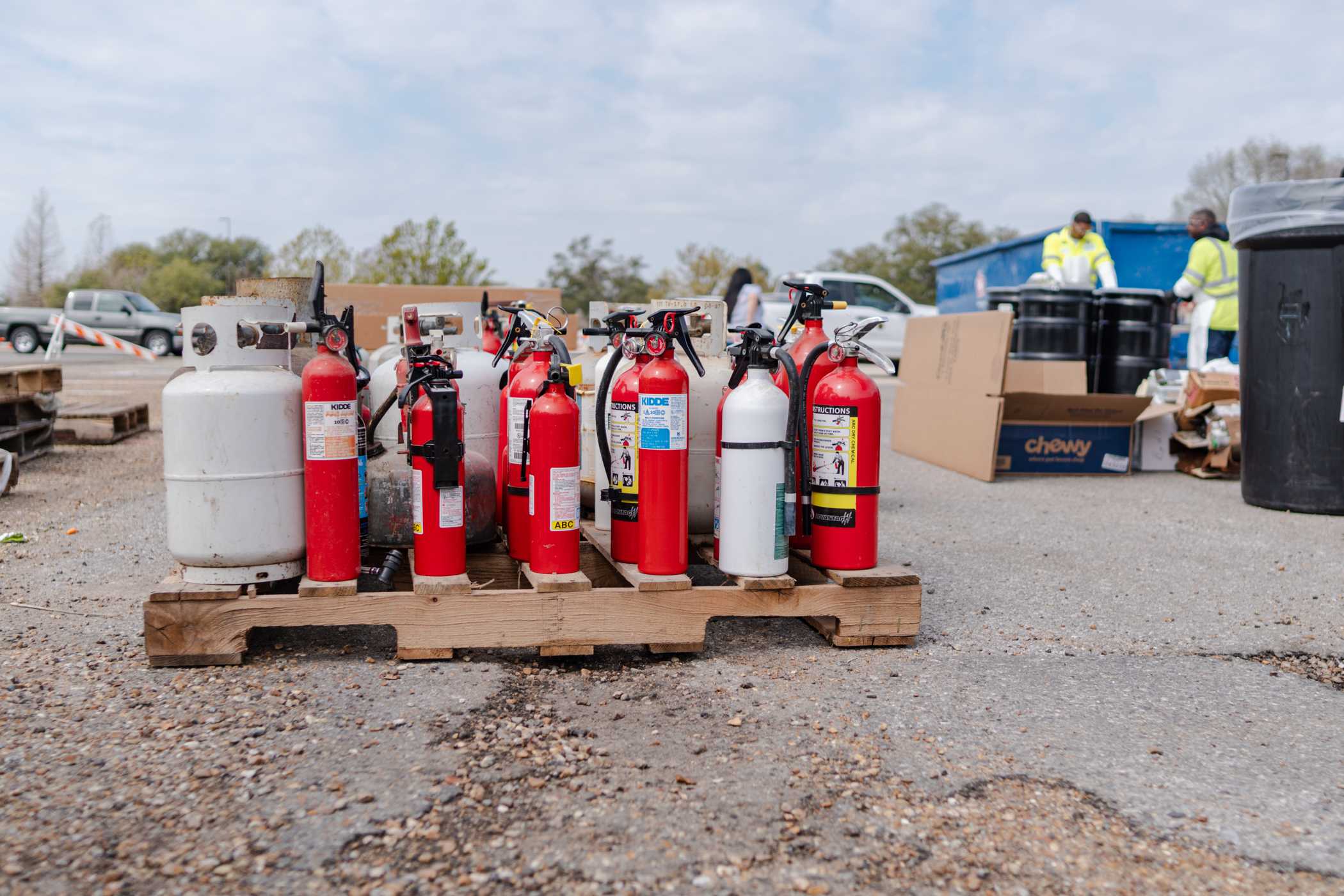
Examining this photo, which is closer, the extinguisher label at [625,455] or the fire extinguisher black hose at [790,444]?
the fire extinguisher black hose at [790,444]

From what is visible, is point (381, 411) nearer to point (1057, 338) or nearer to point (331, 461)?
point (331, 461)

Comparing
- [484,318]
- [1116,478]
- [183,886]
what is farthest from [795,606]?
[1116,478]

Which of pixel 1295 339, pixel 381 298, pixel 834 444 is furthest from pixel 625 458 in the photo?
pixel 381 298

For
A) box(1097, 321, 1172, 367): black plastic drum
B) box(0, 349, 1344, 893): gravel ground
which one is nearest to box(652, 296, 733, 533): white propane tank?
box(0, 349, 1344, 893): gravel ground

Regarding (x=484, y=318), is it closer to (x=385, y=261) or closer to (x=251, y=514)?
(x=251, y=514)

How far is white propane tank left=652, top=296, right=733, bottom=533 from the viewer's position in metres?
3.77

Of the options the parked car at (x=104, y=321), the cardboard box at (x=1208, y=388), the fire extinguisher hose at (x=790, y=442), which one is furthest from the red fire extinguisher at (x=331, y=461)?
the parked car at (x=104, y=321)

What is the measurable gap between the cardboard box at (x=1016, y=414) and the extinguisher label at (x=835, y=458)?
3.92 meters

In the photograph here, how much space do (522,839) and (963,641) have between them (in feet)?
6.18

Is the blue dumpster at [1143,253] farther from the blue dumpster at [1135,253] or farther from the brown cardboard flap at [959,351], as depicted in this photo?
the brown cardboard flap at [959,351]

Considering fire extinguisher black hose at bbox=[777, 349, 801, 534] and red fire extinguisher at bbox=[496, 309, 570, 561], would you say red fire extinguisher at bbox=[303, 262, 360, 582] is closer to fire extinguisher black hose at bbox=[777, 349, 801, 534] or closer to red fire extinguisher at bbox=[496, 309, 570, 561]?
red fire extinguisher at bbox=[496, 309, 570, 561]

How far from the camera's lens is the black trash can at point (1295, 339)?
18.5 ft

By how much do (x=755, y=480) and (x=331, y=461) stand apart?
1.21 metres

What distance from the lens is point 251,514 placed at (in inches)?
118
